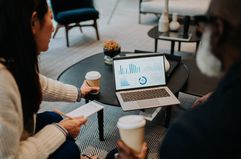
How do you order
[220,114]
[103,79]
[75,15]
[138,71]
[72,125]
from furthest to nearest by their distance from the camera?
1. [75,15]
2. [103,79]
3. [138,71]
4. [72,125]
5. [220,114]

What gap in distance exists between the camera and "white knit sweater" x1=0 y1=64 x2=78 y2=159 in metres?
0.92

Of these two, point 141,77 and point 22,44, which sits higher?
point 22,44

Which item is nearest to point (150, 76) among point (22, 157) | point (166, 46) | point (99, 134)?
point (99, 134)

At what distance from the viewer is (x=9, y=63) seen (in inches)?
37.9

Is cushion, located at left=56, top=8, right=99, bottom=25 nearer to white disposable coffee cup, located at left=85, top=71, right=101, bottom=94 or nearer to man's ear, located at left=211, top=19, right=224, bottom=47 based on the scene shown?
white disposable coffee cup, located at left=85, top=71, right=101, bottom=94

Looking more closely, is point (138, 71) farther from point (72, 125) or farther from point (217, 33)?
point (217, 33)

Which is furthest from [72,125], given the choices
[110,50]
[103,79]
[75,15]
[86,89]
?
[75,15]

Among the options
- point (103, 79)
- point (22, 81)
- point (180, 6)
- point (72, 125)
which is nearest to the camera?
point (22, 81)

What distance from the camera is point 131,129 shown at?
891 millimetres

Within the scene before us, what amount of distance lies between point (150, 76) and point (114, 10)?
3952 mm

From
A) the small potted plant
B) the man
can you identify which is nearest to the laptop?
the small potted plant

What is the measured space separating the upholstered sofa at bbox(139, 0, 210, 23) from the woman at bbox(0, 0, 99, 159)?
332cm

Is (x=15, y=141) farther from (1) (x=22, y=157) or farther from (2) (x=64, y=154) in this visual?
(2) (x=64, y=154)

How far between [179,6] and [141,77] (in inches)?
109
